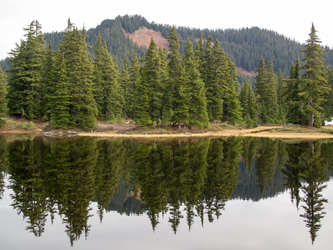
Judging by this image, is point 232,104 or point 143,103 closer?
point 143,103

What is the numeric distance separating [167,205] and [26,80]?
2110 inches

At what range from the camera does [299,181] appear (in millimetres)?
15734

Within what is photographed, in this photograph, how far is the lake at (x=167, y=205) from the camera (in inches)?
364

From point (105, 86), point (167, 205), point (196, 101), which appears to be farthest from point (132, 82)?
point (167, 205)

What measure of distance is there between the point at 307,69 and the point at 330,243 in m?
44.7

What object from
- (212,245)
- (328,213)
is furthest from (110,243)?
(328,213)

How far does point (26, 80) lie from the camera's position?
187 ft

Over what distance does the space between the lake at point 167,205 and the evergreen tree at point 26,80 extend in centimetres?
3937

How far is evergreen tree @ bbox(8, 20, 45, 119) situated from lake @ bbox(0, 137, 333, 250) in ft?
129

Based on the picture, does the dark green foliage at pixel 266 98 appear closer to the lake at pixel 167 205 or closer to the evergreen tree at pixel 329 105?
the evergreen tree at pixel 329 105

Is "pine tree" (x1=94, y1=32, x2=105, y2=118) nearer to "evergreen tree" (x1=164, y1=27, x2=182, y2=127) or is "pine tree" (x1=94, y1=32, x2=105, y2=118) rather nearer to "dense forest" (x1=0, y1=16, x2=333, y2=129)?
"dense forest" (x1=0, y1=16, x2=333, y2=129)

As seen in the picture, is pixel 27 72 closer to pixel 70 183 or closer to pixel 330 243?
pixel 70 183

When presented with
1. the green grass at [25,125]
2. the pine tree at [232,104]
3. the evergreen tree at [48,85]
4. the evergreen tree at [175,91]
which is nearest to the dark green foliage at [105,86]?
the evergreen tree at [48,85]

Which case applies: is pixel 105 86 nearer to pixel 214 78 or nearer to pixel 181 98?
pixel 181 98
